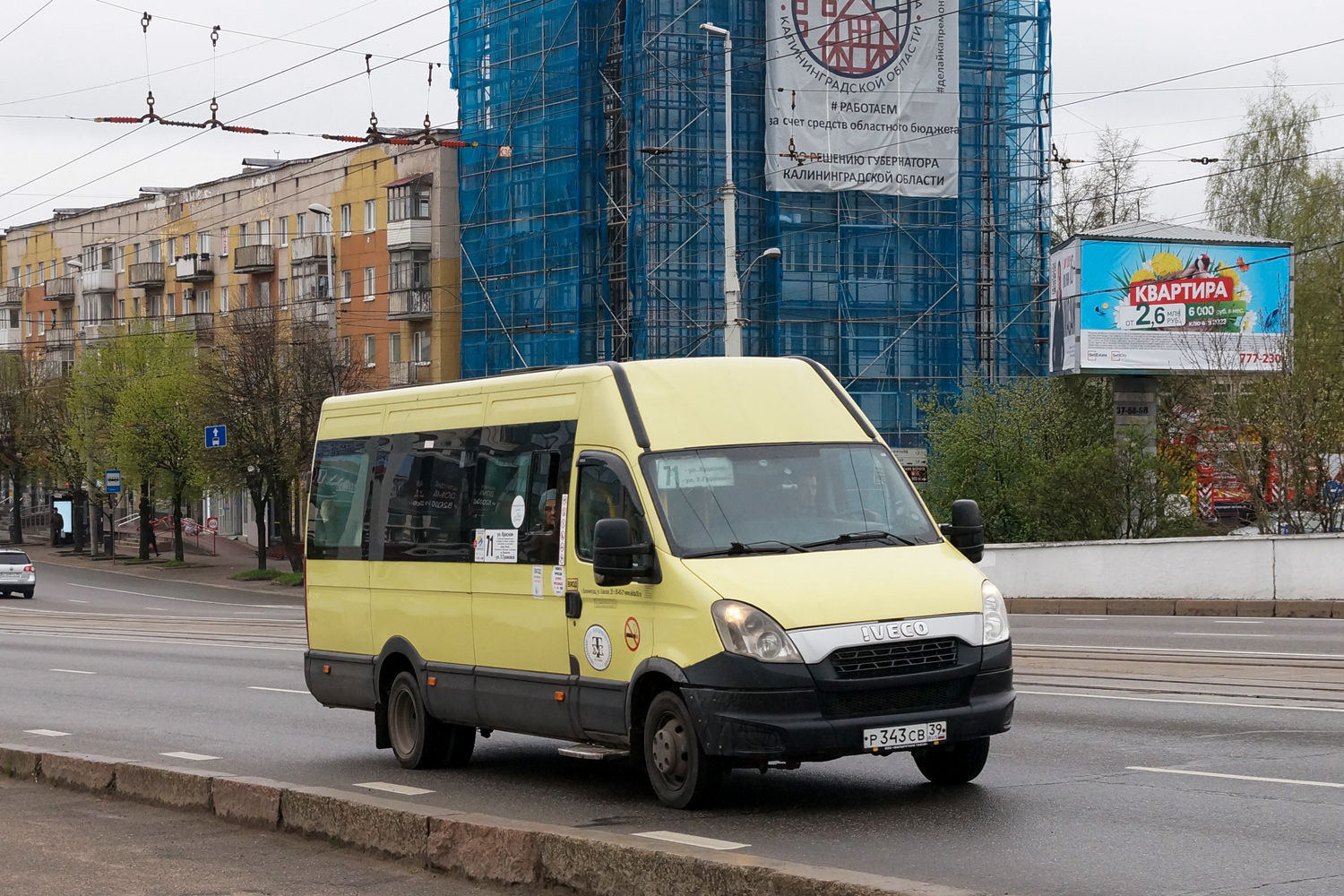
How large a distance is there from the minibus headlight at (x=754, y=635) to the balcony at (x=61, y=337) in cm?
8665

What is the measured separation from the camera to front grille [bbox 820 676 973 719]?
8.92 metres

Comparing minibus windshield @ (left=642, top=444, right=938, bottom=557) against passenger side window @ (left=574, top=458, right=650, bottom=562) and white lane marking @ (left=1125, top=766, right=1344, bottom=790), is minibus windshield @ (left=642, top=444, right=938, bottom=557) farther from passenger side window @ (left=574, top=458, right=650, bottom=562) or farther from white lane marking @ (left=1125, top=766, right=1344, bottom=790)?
white lane marking @ (left=1125, top=766, right=1344, bottom=790)

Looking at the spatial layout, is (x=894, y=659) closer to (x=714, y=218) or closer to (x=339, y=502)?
(x=339, y=502)

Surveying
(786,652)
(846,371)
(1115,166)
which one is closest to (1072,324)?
(846,371)

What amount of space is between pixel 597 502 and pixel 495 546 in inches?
44.0

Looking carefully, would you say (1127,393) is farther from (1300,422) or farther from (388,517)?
(388,517)

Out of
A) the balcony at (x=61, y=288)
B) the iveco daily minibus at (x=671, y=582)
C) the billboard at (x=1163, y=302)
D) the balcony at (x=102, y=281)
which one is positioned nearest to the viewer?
the iveco daily minibus at (x=671, y=582)

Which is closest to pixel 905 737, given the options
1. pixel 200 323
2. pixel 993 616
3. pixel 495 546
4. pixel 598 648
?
pixel 993 616

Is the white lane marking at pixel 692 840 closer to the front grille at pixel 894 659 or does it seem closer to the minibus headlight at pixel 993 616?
the front grille at pixel 894 659

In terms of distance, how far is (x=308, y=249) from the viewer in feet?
235

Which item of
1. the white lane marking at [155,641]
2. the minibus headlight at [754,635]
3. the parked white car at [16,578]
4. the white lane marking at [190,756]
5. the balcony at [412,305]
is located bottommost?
the parked white car at [16,578]

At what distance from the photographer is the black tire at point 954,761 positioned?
9859 millimetres

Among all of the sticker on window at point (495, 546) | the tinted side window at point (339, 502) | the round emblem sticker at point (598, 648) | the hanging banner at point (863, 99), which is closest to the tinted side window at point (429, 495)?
the sticker on window at point (495, 546)

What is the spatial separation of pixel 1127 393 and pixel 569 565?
3348 cm
